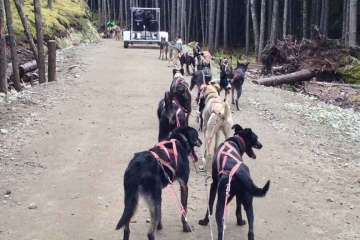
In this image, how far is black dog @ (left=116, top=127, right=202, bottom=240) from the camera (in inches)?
184

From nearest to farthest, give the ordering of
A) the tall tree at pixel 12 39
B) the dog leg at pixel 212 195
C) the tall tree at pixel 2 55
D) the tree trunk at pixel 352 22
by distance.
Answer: the dog leg at pixel 212 195, the tall tree at pixel 2 55, the tall tree at pixel 12 39, the tree trunk at pixel 352 22

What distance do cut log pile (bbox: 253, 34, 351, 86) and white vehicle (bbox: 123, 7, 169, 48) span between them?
12521 millimetres

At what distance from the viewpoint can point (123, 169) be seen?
764cm

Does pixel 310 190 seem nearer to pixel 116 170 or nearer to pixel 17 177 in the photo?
pixel 116 170

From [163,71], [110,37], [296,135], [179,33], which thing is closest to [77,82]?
[163,71]

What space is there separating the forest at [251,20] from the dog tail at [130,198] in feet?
52.8

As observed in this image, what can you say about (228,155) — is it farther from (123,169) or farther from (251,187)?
(123,169)

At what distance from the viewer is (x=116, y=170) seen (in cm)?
758

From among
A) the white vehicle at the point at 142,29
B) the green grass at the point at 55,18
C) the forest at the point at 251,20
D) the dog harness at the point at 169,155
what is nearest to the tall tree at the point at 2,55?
the green grass at the point at 55,18

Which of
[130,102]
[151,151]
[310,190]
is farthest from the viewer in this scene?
[130,102]

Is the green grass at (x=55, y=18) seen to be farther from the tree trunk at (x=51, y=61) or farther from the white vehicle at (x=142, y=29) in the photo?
the tree trunk at (x=51, y=61)

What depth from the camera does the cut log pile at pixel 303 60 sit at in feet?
57.4

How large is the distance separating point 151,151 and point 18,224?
1.94m

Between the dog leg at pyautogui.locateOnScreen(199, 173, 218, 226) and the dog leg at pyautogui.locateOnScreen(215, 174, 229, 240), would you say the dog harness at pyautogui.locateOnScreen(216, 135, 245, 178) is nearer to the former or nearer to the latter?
the dog leg at pyautogui.locateOnScreen(215, 174, 229, 240)
